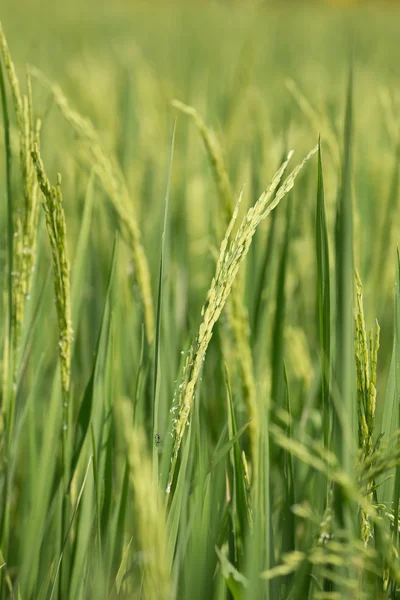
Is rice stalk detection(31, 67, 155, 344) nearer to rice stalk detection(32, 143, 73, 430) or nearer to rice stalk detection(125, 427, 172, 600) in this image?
rice stalk detection(32, 143, 73, 430)

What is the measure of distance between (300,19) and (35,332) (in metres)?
5.11

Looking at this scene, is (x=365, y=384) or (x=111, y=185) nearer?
(x=365, y=384)

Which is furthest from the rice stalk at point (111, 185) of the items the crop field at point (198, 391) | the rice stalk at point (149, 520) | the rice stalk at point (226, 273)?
the rice stalk at point (149, 520)

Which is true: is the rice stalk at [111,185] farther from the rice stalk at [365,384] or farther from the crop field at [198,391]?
the rice stalk at [365,384]

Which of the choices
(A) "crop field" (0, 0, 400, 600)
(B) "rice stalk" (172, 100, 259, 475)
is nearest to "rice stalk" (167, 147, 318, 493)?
(A) "crop field" (0, 0, 400, 600)

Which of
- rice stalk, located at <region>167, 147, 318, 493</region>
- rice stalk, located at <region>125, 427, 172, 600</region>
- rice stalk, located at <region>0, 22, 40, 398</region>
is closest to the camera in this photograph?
rice stalk, located at <region>125, 427, 172, 600</region>

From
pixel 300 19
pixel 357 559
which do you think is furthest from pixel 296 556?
pixel 300 19

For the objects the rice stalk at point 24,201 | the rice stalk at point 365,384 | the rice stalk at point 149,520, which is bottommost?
the rice stalk at point 149,520

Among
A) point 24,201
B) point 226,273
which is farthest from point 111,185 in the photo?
point 226,273

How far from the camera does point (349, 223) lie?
38 cm

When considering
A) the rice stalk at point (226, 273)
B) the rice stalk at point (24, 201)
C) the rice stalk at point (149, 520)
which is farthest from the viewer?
the rice stalk at point (24, 201)

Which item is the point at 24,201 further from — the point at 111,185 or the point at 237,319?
the point at 237,319

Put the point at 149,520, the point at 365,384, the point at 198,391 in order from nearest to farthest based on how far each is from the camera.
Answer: the point at 149,520 → the point at 365,384 → the point at 198,391

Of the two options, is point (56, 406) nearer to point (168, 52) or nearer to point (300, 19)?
point (168, 52)
